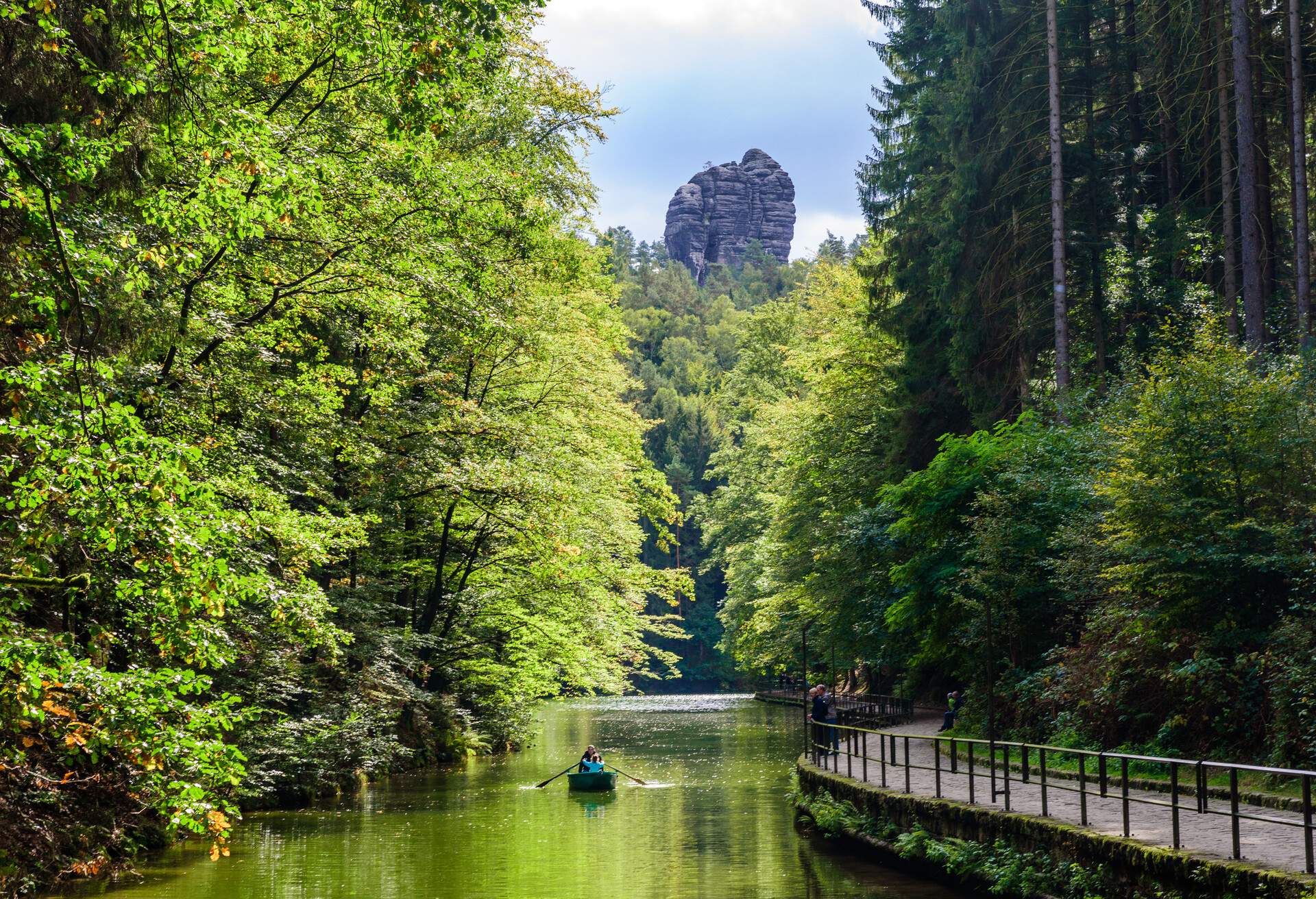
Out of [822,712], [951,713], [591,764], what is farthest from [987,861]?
[591,764]

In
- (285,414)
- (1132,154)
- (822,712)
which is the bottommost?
(822,712)

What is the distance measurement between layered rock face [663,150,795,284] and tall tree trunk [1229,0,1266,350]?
478 ft

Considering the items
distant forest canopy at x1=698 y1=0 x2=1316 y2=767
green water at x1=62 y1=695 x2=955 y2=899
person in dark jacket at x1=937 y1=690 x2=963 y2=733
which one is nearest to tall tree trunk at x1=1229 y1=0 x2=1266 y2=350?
distant forest canopy at x1=698 y1=0 x2=1316 y2=767

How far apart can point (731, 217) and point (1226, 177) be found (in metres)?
148

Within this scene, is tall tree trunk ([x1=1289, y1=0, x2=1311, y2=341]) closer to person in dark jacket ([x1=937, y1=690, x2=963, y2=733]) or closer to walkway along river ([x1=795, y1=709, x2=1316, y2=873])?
person in dark jacket ([x1=937, y1=690, x2=963, y2=733])

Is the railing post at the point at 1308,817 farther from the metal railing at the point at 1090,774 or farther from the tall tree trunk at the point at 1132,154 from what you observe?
the tall tree trunk at the point at 1132,154

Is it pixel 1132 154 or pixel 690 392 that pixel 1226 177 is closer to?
pixel 1132 154

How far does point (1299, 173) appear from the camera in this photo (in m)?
24.2

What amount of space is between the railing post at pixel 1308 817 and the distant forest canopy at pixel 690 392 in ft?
214

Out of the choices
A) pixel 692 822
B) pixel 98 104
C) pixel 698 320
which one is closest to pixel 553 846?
pixel 692 822

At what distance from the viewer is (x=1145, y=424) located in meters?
18.1

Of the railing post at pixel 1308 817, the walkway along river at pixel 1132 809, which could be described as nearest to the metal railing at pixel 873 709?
the walkway along river at pixel 1132 809

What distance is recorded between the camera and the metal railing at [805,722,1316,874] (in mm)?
9492

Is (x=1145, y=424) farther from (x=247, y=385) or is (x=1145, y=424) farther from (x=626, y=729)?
(x=626, y=729)
